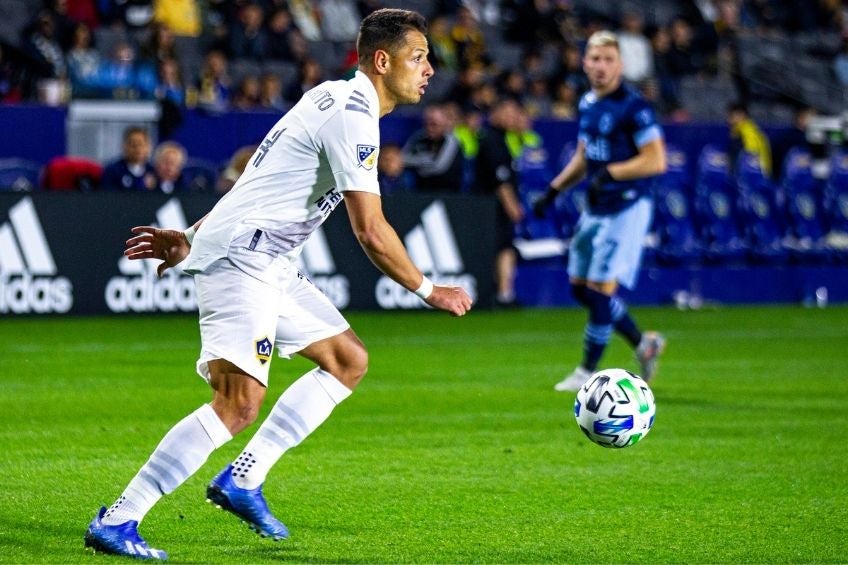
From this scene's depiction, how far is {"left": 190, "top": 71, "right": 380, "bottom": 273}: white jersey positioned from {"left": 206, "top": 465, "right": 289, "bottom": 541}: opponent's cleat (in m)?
0.81

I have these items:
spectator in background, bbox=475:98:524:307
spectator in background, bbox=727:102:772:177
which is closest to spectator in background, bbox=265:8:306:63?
spectator in background, bbox=475:98:524:307

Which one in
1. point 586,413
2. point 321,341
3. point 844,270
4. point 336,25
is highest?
point 321,341

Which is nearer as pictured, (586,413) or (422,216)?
(586,413)

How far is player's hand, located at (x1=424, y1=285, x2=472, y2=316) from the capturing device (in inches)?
223

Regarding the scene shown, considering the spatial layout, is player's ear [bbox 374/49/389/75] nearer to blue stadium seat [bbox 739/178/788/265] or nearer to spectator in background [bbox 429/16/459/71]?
blue stadium seat [bbox 739/178/788/265]

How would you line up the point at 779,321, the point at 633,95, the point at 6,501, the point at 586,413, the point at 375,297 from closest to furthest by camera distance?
the point at 6,501
the point at 586,413
the point at 633,95
the point at 375,297
the point at 779,321

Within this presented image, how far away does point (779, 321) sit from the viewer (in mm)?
17891

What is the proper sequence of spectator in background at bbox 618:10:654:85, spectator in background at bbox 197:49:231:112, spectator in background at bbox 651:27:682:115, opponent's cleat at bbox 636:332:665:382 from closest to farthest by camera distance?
opponent's cleat at bbox 636:332:665:382 < spectator in background at bbox 197:49:231:112 < spectator in background at bbox 651:27:682:115 < spectator in background at bbox 618:10:654:85

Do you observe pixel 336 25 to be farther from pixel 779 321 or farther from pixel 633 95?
pixel 633 95

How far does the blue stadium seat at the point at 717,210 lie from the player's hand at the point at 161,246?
1550 centimetres

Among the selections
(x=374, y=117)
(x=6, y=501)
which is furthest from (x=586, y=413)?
(x=6, y=501)

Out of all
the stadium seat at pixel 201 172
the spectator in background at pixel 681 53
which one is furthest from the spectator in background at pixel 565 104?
the stadium seat at pixel 201 172

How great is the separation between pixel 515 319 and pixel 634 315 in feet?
5.69

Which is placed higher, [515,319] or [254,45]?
[254,45]
